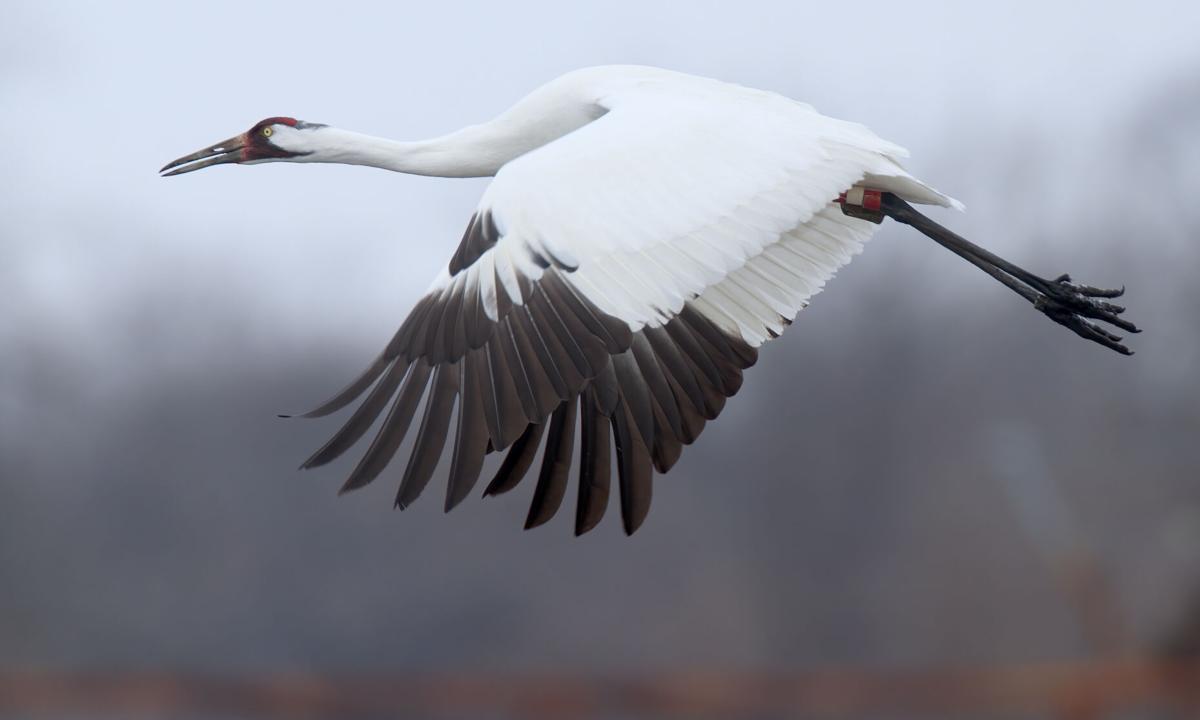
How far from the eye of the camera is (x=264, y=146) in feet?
24.3

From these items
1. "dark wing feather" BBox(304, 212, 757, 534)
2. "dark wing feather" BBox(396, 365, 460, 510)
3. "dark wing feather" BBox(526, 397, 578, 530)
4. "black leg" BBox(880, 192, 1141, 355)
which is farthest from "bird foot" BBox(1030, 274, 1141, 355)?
"dark wing feather" BBox(396, 365, 460, 510)

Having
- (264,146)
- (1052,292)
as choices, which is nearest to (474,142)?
(264,146)

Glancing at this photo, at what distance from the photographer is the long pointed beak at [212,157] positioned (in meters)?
7.44

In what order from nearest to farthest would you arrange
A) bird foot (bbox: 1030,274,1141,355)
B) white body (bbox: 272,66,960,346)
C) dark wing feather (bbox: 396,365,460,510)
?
dark wing feather (bbox: 396,365,460,510) < white body (bbox: 272,66,960,346) < bird foot (bbox: 1030,274,1141,355)

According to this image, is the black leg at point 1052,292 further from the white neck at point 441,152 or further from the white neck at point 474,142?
the white neck at point 441,152

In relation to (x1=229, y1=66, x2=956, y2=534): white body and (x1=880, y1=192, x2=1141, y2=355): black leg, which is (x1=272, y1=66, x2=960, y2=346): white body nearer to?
(x1=229, y1=66, x2=956, y2=534): white body

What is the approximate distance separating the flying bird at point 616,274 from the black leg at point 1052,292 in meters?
0.01

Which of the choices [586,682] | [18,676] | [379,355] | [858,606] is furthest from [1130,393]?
[379,355]

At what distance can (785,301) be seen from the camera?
6672 millimetres

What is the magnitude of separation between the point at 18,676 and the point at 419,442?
64.4 ft

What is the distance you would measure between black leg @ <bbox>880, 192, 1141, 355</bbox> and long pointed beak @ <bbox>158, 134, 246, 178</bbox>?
114 inches

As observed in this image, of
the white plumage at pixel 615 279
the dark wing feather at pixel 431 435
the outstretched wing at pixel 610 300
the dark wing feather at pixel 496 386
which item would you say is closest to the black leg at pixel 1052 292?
the white plumage at pixel 615 279

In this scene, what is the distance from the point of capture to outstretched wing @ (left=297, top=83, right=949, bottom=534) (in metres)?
5.46

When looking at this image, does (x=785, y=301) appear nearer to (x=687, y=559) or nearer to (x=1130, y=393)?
(x=687, y=559)
